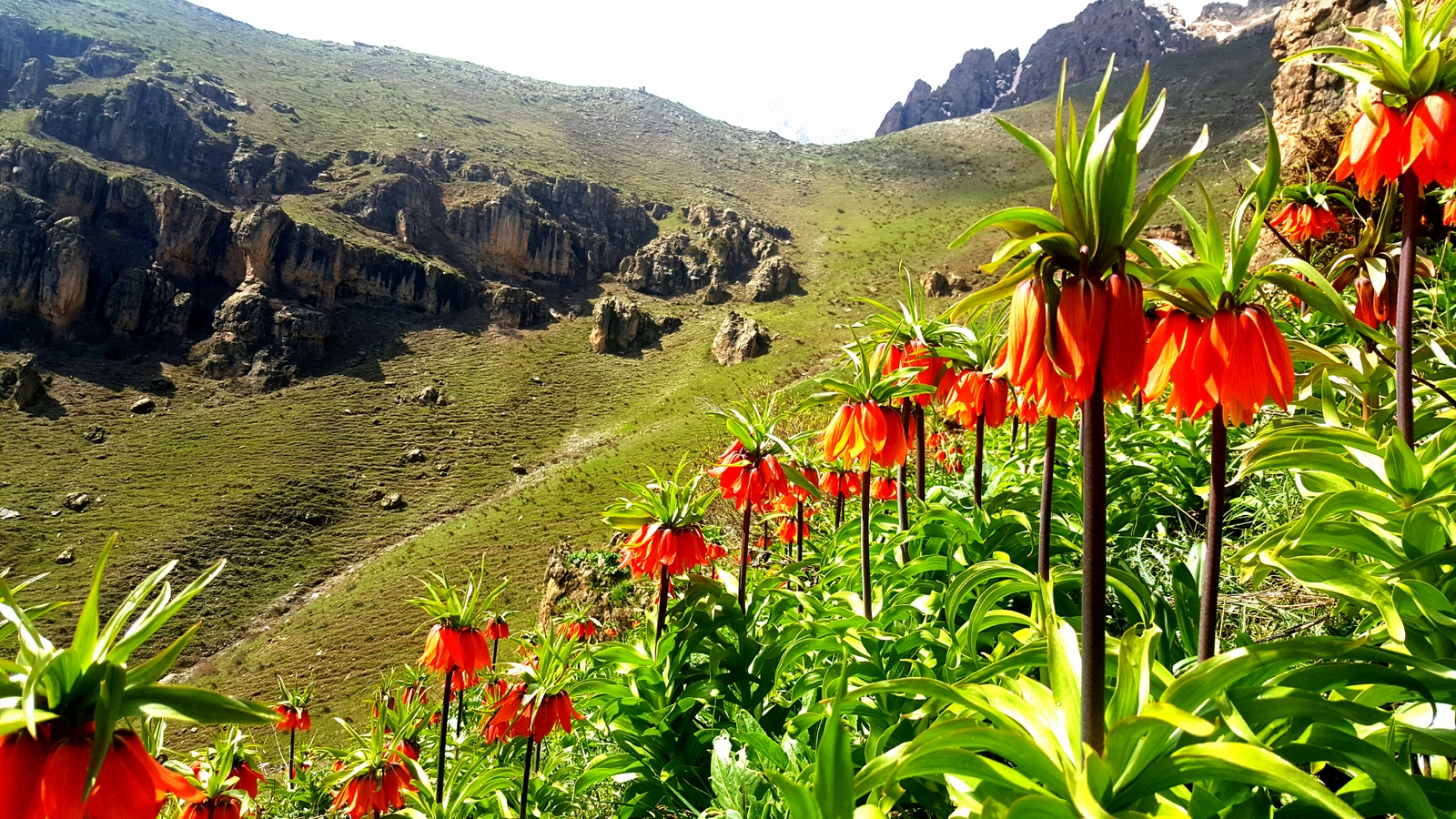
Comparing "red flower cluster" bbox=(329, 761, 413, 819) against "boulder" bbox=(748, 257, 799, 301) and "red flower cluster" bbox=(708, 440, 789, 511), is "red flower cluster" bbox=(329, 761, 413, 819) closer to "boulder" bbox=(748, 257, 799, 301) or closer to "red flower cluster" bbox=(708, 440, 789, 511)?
"red flower cluster" bbox=(708, 440, 789, 511)

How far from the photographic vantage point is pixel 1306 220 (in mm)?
5117

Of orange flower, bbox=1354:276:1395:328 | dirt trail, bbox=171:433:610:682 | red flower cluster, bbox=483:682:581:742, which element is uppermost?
orange flower, bbox=1354:276:1395:328

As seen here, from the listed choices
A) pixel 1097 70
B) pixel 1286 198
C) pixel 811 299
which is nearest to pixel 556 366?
pixel 811 299

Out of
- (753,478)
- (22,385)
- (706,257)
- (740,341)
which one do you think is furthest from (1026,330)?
(706,257)

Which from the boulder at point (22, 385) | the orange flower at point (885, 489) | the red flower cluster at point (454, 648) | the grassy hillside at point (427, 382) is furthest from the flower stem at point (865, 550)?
the boulder at point (22, 385)

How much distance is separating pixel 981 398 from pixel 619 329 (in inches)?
2684

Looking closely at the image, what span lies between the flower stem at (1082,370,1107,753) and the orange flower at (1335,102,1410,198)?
1969 mm

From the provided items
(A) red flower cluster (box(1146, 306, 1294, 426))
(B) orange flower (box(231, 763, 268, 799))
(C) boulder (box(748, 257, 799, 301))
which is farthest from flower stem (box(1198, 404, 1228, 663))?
(C) boulder (box(748, 257, 799, 301))

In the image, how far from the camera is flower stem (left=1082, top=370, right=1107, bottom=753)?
117 cm

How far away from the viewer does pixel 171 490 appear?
1816 inches

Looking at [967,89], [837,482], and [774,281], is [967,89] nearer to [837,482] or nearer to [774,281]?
[774,281]

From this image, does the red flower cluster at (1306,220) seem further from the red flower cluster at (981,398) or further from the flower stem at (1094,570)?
the flower stem at (1094,570)

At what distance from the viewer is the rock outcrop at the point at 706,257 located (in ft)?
270

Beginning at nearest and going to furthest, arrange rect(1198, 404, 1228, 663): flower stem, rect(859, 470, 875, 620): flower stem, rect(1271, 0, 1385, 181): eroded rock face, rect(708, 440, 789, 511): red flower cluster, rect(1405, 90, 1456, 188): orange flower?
rect(1198, 404, 1228, 663): flower stem, rect(1405, 90, 1456, 188): orange flower, rect(859, 470, 875, 620): flower stem, rect(708, 440, 789, 511): red flower cluster, rect(1271, 0, 1385, 181): eroded rock face
